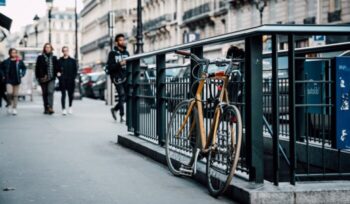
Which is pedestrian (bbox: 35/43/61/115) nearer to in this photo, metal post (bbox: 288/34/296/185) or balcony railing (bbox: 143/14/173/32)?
metal post (bbox: 288/34/296/185)

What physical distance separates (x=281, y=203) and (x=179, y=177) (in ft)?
6.92

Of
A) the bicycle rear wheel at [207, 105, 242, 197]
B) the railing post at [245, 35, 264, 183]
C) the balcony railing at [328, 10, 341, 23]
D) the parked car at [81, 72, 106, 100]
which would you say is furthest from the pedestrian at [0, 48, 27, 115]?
the balcony railing at [328, 10, 341, 23]

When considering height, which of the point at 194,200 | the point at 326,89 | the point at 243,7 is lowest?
the point at 194,200

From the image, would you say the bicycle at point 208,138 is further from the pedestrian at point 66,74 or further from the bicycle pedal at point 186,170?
the pedestrian at point 66,74

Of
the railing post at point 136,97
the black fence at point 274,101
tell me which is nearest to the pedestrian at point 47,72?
the railing post at point 136,97

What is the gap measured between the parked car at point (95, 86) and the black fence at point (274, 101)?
3092 centimetres

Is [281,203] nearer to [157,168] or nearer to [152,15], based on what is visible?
[157,168]

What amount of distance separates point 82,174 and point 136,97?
3.20 m

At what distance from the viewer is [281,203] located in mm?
6012

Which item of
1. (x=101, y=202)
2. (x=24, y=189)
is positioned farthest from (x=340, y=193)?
(x=24, y=189)

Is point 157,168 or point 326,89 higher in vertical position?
point 326,89

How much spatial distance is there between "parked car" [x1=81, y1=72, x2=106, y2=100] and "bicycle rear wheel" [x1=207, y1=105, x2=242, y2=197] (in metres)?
33.9

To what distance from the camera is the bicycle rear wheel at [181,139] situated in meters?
7.79

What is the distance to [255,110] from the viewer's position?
635cm
